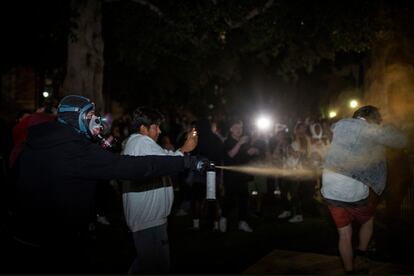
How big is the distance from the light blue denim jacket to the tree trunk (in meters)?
7.93

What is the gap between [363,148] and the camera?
18.0 ft

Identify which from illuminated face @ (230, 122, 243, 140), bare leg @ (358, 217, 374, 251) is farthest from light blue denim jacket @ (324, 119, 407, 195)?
illuminated face @ (230, 122, 243, 140)

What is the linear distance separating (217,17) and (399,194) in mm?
7417

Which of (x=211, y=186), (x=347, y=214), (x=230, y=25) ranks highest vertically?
(x=230, y=25)

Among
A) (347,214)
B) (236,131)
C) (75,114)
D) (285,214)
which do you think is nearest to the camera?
(75,114)

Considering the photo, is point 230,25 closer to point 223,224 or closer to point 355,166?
point 223,224

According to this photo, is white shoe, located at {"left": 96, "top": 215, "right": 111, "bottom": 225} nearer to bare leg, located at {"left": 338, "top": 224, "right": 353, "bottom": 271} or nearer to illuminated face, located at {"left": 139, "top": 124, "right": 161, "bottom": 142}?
illuminated face, located at {"left": 139, "top": 124, "right": 161, "bottom": 142}

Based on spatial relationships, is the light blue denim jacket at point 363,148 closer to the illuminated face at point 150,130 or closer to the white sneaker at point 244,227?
the illuminated face at point 150,130

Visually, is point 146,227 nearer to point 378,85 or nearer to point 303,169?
point 303,169

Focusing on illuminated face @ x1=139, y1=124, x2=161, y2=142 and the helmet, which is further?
illuminated face @ x1=139, y1=124, x2=161, y2=142

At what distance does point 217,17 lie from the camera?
45.7ft

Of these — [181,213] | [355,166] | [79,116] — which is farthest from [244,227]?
[79,116]

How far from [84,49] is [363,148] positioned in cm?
850

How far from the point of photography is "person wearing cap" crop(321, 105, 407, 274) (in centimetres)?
548
